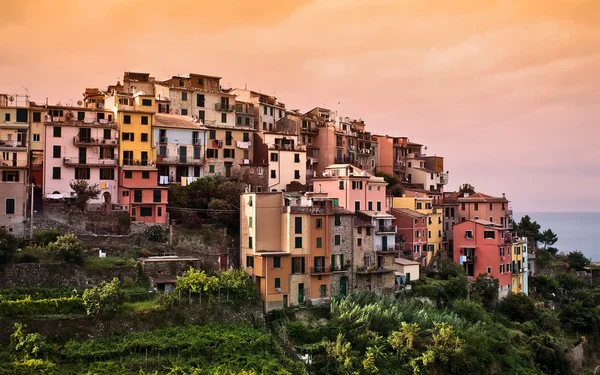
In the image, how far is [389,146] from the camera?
2876 inches

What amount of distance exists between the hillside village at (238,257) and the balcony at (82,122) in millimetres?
140

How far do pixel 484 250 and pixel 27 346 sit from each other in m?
38.2

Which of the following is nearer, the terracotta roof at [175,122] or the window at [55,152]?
the window at [55,152]

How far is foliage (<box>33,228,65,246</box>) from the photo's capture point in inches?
1578

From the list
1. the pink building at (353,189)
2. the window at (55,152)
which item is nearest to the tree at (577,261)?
the pink building at (353,189)

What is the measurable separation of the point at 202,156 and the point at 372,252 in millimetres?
16394

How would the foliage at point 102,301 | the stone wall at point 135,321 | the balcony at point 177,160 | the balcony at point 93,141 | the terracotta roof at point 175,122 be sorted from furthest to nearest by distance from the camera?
the terracotta roof at point 175,122, the balcony at point 177,160, the balcony at point 93,141, the foliage at point 102,301, the stone wall at point 135,321

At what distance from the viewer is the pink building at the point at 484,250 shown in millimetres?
56125

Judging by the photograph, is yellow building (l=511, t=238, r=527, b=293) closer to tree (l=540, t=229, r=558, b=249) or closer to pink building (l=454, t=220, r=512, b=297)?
pink building (l=454, t=220, r=512, b=297)

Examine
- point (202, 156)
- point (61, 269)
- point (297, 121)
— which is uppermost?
point (297, 121)

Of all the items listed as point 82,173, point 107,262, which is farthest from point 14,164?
point 107,262

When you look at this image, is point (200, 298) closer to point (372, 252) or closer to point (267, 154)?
point (372, 252)

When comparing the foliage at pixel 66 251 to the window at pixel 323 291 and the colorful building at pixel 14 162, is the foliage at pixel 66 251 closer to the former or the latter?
the colorful building at pixel 14 162

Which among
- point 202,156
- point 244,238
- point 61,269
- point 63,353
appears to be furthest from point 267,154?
point 63,353
